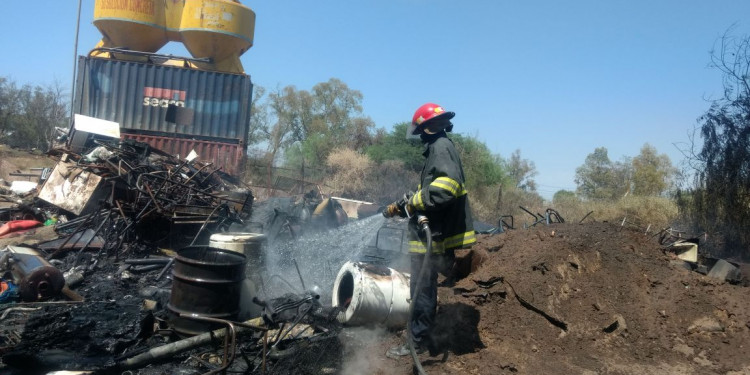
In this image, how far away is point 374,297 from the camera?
4.56m

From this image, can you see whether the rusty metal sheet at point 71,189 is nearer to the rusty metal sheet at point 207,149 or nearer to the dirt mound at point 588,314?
the rusty metal sheet at point 207,149

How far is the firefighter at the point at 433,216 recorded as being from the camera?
3.88 m

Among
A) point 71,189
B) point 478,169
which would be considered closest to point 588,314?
point 71,189

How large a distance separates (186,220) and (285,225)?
145 cm

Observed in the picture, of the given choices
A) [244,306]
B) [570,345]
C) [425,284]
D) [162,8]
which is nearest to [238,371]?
[244,306]

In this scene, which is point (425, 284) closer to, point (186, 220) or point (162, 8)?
point (186, 220)

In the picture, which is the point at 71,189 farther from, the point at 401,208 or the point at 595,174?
the point at 595,174

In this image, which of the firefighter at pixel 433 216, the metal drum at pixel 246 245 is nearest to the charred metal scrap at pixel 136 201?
the metal drum at pixel 246 245

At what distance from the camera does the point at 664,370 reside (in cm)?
407

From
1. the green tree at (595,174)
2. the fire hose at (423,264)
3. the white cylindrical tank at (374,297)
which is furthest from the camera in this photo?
the green tree at (595,174)

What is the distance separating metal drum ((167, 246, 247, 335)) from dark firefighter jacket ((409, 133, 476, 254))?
151 cm

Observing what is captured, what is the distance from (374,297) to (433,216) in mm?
1061

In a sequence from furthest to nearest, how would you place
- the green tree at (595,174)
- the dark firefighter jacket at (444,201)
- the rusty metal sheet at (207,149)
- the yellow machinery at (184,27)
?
Result: 1. the green tree at (595,174)
2. the yellow machinery at (184,27)
3. the rusty metal sheet at (207,149)
4. the dark firefighter jacket at (444,201)

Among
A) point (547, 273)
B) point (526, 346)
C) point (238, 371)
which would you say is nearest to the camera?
point (238, 371)
